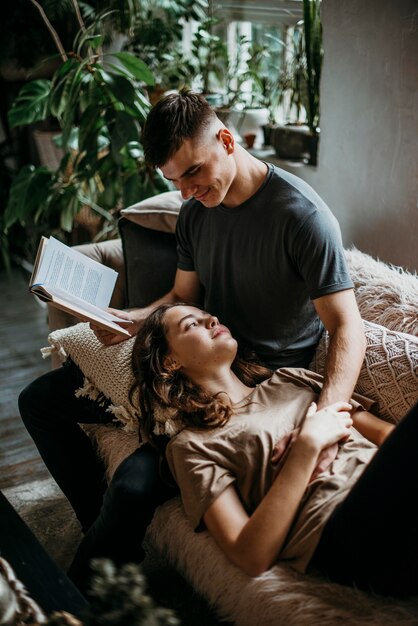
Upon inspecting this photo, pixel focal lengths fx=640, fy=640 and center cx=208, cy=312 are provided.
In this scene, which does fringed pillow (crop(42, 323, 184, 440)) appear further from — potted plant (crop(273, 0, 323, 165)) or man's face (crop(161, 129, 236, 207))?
potted plant (crop(273, 0, 323, 165))

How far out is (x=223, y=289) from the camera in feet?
5.67

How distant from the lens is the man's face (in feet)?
5.04

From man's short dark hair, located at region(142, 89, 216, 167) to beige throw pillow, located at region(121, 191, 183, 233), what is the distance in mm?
490

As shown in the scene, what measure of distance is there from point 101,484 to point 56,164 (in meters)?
2.45

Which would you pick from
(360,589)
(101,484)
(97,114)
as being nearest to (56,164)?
(97,114)

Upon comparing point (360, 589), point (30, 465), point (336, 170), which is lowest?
point (30, 465)

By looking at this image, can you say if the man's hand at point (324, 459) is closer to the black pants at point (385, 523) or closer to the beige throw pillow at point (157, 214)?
the black pants at point (385, 523)

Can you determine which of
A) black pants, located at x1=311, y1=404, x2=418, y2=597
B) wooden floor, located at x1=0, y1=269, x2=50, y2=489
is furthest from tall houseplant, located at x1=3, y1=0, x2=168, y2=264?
black pants, located at x1=311, y1=404, x2=418, y2=597

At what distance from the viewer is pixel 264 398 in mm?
1477

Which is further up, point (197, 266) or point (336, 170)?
point (336, 170)

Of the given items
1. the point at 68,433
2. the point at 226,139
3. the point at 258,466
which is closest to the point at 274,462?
the point at 258,466

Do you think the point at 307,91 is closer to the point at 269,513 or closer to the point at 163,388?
the point at 163,388

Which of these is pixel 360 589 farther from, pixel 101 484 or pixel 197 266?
pixel 197 266

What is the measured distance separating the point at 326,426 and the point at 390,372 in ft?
0.97
